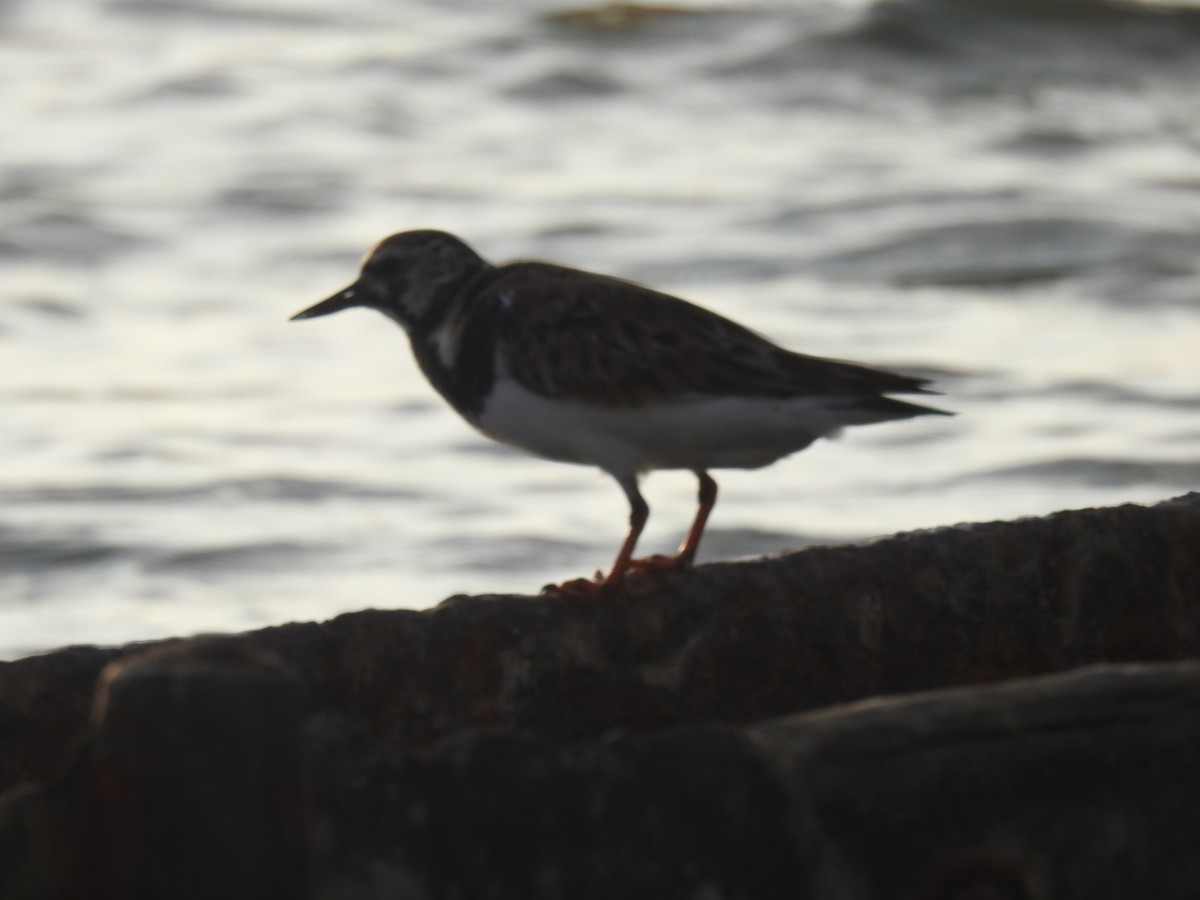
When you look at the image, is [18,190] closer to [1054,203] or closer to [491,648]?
[1054,203]

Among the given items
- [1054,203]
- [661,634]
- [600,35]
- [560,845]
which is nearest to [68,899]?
[560,845]

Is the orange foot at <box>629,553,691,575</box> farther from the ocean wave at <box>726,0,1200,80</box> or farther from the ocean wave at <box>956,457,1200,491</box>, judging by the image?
the ocean wave at <box>726,0,1200,80</box>

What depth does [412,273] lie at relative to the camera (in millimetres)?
5020

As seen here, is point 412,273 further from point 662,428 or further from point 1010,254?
point 1010,254

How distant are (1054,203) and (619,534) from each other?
671 centimetres

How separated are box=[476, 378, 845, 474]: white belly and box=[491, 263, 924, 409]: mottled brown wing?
3 centimetres

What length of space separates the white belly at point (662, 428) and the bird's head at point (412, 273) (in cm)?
41

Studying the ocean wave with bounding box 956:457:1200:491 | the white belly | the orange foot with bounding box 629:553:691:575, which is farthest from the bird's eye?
the ocean wave with bounding box 956:457:1200:491

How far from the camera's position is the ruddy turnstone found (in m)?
4.59

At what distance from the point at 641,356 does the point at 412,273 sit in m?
0.69

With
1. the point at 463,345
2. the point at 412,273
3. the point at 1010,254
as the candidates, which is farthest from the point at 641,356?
the point at 1010,254

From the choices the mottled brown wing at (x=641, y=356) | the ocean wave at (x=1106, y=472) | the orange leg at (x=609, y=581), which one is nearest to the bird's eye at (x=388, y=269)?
the mottled brown wing at (x=641, y=356)

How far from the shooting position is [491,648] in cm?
433

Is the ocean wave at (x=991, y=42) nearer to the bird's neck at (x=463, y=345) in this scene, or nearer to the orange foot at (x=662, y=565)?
the bird's neck at (x=463, y=345)
